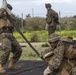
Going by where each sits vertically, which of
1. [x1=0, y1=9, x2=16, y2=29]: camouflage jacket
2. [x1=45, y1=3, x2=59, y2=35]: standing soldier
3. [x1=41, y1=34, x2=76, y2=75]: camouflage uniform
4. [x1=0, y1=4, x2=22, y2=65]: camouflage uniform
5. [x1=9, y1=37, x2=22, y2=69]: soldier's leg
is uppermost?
[x1=41, y1=34, x2=76, y2=75]: camouflage uniform

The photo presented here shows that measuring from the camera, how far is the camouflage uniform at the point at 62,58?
6250 mm

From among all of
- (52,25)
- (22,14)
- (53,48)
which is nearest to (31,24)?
(22,14)

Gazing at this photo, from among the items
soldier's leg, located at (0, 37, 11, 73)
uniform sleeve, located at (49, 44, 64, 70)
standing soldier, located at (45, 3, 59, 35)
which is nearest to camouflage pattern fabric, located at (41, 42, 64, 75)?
uniform sleeve, located at (49, 44, 64, 70)

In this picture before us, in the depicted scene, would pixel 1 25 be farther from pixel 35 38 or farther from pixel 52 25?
pixel 35 38

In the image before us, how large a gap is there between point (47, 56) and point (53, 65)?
1.12 feet

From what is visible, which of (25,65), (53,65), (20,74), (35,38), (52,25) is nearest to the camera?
(53,65)

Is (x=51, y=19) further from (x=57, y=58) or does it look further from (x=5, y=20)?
(x=57, y=58)

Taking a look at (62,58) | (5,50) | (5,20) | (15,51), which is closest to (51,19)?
(15,51)

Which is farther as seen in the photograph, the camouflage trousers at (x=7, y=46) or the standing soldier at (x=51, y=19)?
the standing soldier at (x=51, y=19)

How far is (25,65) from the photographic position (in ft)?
41.0

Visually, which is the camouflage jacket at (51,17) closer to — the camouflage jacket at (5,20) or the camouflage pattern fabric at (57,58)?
the camouflage jacket at (5,20)

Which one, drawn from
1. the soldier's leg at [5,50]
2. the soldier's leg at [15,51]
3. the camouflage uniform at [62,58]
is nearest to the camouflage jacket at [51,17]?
the soldier's leg at [15,51]

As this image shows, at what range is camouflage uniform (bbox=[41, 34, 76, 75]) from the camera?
20.5ft

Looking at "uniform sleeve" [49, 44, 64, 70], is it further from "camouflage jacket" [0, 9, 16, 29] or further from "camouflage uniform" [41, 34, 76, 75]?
"camouflage jacket" [0, 9, 16, 29]
